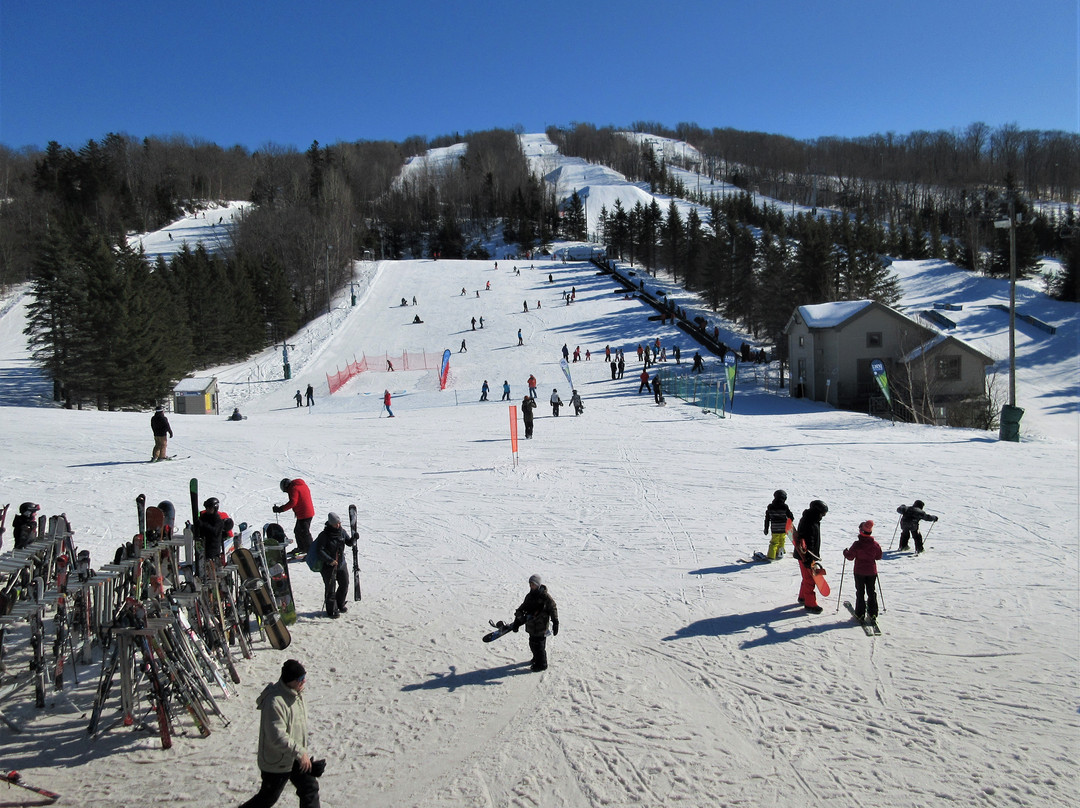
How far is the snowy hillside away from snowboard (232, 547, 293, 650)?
0.26m

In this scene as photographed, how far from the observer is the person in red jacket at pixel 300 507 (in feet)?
31.1

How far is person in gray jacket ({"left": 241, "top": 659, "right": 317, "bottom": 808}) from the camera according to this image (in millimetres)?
4180

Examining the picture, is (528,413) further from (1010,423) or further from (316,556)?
(1010,423)

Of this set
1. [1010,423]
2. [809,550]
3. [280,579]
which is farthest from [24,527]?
[1010,423]

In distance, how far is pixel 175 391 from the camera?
3017 cm

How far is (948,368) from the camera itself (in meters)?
28.0

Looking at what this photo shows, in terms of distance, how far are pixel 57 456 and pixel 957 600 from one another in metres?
19.9

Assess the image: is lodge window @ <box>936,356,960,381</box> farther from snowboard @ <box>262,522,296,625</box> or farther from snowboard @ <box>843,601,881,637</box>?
snowboard @ <box>262,522,296,625</box>

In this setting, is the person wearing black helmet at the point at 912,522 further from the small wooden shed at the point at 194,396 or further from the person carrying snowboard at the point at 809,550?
the small wooden shed at the point at 194,396

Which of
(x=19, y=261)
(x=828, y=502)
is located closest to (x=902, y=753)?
(x=828, y=502)

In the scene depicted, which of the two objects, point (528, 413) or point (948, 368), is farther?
point (948, 368)

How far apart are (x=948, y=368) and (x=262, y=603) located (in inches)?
1151

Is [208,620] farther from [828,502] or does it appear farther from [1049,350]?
[1049,350]

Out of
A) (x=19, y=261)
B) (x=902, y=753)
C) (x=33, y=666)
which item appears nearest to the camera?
(x=902, y=753)
